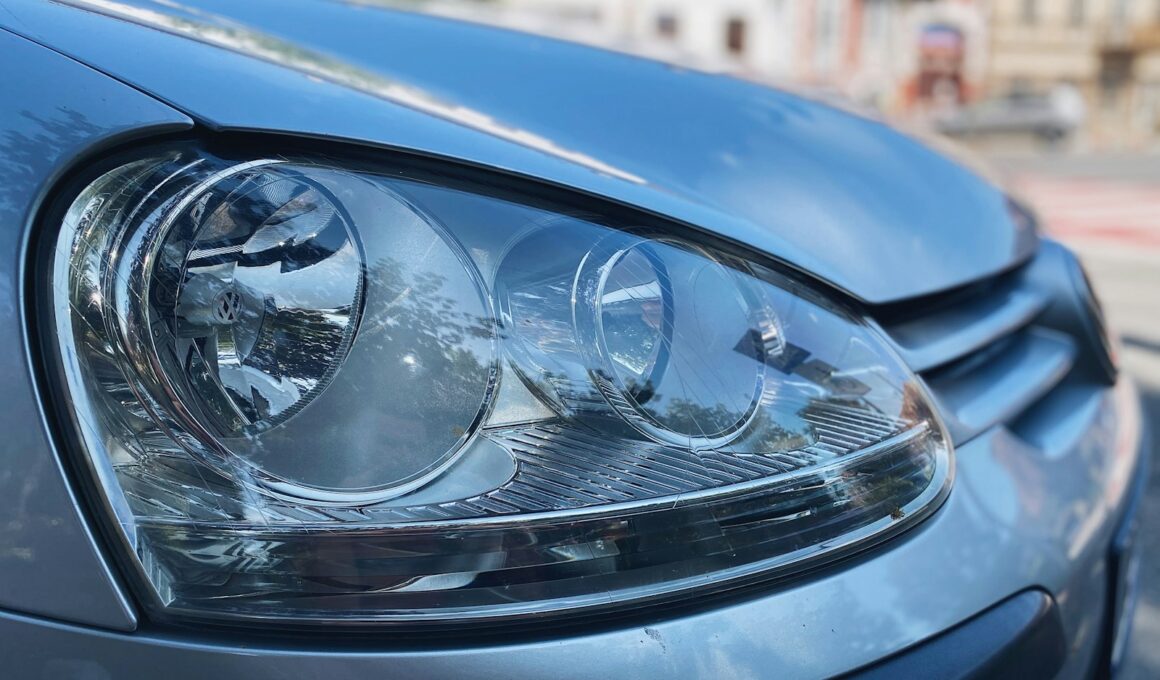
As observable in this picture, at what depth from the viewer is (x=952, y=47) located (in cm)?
3362

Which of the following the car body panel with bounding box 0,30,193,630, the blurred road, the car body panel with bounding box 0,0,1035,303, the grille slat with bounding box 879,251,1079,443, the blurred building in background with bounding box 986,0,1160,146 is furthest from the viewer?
the blurred building in background with bounding box 986,0,1160,146

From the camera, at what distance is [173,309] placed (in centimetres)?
70

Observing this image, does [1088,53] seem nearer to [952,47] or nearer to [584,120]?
[952,47]

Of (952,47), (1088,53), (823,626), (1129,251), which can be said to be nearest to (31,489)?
(823,626)

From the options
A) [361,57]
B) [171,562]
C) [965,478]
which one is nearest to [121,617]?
[171,562]

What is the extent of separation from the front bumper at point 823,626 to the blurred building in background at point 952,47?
25.3 m

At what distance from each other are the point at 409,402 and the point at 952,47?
36894 millimetres

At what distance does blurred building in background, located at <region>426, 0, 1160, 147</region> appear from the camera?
90.8ft

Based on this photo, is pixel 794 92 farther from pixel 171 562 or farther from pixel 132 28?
pixel 171 562

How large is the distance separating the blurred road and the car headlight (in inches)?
48.2

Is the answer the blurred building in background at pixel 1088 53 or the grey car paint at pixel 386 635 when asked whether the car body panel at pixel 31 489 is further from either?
the blurred building in background at pixel 1088 53

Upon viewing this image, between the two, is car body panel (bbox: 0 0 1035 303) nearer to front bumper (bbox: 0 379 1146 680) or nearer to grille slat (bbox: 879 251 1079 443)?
grille slat (bbox: 879 251 1079 443)

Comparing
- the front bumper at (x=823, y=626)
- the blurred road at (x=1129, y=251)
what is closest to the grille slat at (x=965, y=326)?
the front bumper at (x=823, y=626)

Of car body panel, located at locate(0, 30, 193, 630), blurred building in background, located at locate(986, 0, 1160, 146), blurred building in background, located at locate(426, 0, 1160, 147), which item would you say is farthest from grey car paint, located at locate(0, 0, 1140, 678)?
blurred building in background, located at locate(986, 0, 1160, 146)
